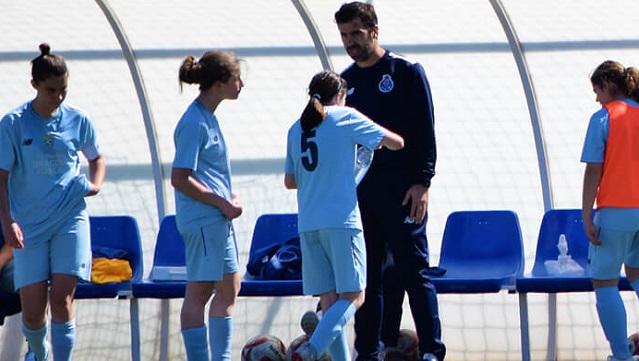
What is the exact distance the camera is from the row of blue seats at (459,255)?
8.17 metres

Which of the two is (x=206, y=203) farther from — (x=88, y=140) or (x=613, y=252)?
(x=613, y=252)

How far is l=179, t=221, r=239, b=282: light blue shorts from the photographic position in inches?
256

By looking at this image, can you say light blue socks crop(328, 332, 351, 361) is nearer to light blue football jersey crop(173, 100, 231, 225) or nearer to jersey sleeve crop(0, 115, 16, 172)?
light blue football jersey crop(173, 100, 231, 225)

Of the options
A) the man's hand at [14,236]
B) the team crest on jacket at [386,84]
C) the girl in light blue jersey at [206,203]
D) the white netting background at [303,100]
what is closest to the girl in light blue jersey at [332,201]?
the girl in light blue jersey at [206,203]

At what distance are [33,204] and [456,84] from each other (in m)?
3.96

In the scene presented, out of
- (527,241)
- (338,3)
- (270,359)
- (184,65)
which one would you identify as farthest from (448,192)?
(184,65)

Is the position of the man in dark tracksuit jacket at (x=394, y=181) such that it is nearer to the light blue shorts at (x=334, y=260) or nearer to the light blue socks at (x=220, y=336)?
the light blue shorts at (x=334, y=260)

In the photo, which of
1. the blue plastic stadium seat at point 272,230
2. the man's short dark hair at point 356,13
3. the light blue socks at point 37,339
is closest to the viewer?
the man's short dark hair at point 356,13

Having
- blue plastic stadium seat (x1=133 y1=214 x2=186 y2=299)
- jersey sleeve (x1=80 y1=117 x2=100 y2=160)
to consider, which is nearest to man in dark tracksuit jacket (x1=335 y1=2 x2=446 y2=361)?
jersey sleeve (x1=80 y1=117 x2=100 y2=160)

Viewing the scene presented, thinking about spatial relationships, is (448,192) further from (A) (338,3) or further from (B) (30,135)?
(B) (30,135)

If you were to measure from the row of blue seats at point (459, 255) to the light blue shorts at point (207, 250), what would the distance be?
1723 mm

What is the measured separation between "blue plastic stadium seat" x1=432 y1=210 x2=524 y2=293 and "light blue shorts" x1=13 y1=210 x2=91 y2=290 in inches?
113

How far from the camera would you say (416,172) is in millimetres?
7082

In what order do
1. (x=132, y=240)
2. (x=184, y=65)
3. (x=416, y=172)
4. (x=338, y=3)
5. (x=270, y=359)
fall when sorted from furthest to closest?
(x=338, y=3) → (x=132, y=240) → (x=270, y=359) → (x=416, y=172) → (x=184, y=65)
